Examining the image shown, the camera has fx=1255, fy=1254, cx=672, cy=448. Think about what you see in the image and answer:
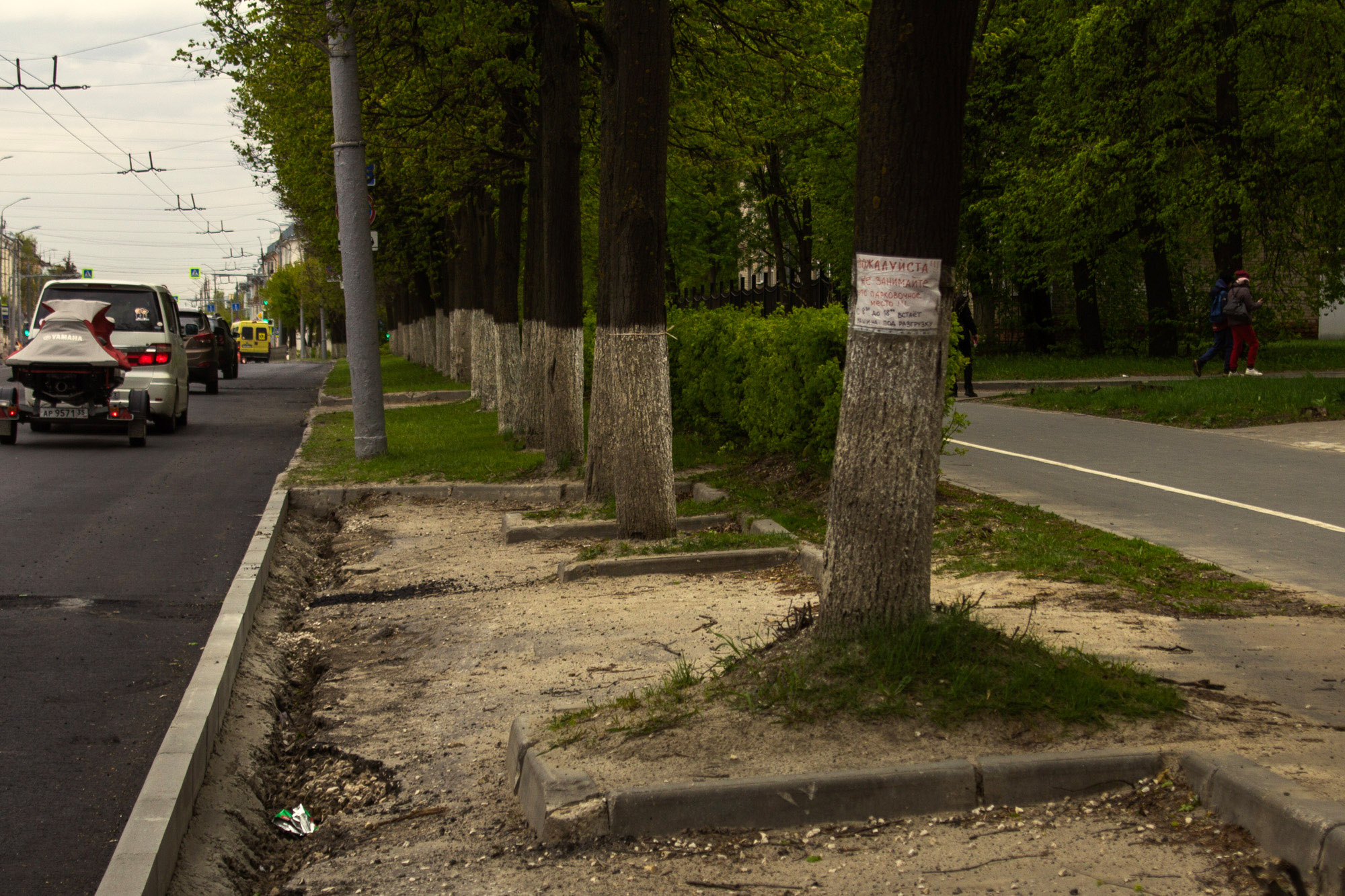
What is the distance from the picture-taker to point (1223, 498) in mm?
10547

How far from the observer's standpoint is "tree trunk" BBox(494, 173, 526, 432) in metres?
17.8

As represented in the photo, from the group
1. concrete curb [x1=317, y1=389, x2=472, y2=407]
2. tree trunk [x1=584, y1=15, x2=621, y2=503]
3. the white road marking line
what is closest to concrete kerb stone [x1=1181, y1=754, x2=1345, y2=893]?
the white road marking line

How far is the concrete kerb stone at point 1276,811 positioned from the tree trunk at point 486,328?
18.1m

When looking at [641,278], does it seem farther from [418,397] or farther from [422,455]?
[418,397]

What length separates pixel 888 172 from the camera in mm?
5000

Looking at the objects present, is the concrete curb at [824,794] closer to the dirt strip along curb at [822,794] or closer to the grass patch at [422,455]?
the dirt strip along curb at [822,794]

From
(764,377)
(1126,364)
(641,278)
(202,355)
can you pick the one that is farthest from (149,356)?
(1126,364)

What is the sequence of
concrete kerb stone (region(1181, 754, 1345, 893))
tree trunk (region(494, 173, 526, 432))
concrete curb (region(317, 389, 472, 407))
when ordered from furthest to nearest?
concrete curb (region(317, 389, 472, 407))
tree trunk (region(494, 173, 526, 432))
concrete kerb stone (region(1181, 754, 1345, 893))

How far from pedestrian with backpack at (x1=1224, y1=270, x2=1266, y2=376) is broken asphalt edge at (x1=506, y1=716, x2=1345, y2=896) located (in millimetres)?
19341

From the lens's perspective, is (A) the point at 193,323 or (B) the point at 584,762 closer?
(B) the point at 584,762

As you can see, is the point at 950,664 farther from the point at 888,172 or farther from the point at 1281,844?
the point at 888,172

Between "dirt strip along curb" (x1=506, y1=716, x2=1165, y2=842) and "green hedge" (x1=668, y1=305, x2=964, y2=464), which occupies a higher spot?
"green hedge" (x1=668, y1=305, x2=964, y2=464)

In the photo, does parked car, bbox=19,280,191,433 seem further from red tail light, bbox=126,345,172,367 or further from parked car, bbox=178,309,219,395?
parked car, bbox=178,309,219,395

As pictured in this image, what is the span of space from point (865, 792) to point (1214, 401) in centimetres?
1445
